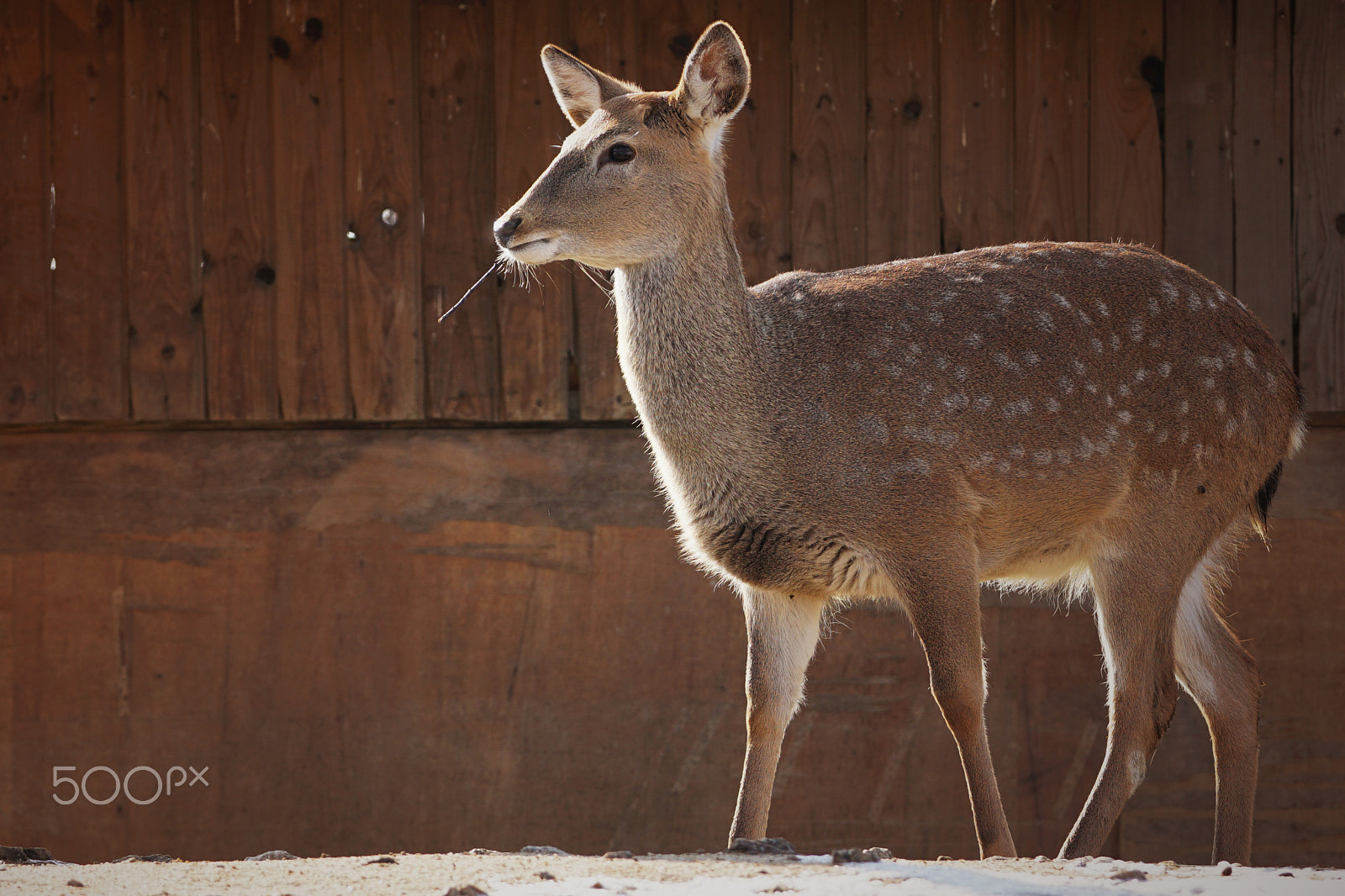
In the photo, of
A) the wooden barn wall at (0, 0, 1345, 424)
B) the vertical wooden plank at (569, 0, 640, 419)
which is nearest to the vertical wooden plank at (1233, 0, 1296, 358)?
the wooden barn wall at (0, 0, 1345, 424)

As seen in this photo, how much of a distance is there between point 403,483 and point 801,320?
7.00ft

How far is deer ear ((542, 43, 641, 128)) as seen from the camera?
435 centimetres

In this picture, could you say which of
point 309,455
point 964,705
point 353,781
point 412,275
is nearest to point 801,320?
point 964,705

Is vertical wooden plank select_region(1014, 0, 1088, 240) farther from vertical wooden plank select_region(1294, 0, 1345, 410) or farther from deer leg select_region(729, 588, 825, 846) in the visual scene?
deer leg select_region(729, 588, 825, 846)

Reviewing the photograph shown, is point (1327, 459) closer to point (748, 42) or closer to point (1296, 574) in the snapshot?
point (1296, 574)

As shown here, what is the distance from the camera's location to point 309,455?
5699mm

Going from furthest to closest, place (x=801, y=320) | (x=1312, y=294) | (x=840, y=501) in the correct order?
(x=1312, y=294) → (x=801, y=320) → (x=840, y=501)

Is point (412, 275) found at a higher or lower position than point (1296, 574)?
higher

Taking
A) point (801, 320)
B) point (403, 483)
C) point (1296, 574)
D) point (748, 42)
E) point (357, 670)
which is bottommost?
point (357, 670)

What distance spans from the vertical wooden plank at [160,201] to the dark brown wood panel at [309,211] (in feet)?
1.11

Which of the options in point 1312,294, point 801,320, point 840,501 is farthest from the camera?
point 1312,294

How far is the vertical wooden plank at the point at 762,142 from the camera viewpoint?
5.64 m

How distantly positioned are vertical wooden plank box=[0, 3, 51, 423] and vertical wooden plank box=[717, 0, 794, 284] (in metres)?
2.68

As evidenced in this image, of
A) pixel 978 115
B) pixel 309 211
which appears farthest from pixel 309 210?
pixel 978 115
